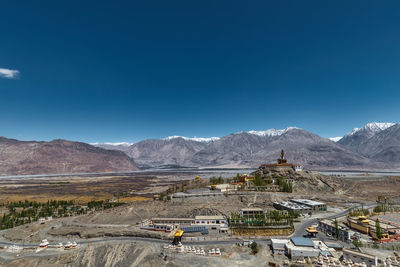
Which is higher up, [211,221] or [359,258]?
[211,221]

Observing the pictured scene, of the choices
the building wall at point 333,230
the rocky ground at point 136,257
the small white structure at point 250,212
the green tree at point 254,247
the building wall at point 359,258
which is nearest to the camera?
the building wall at point 359,258

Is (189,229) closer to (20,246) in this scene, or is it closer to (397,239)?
(20,246)

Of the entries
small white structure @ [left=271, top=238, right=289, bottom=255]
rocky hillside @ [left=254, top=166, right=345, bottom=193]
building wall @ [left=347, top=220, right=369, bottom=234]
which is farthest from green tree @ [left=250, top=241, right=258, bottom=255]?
rocky hillside @ [left=254, top=166, right=345, bottom=193]

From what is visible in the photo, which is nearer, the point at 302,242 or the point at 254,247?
the point at 302,242

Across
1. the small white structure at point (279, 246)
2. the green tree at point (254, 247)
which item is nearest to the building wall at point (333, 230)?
the small white structure at point (279, 246)

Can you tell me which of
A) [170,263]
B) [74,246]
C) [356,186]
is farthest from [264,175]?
Answer: [74,246]

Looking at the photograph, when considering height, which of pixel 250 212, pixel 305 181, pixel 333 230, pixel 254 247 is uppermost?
pixel 305 181

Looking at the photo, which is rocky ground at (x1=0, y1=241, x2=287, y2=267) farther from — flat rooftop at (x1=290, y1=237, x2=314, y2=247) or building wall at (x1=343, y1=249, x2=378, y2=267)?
building wall at (x1=343, y1=249, x2=378, y2=267)

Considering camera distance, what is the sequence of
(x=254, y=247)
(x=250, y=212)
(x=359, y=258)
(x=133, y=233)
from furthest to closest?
(x=250, y=212)
(x=133, y=233)
(x=254, y=247)
(x=359, y=258)

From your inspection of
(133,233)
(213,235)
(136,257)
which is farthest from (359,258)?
(133,233)

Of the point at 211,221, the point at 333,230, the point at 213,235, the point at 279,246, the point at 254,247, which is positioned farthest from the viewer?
the point at 211,221

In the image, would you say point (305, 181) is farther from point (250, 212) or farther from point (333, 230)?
point (333, 230)

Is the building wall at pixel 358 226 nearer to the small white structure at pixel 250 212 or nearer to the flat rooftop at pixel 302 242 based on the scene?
the flat rooftop at pixel 302 242

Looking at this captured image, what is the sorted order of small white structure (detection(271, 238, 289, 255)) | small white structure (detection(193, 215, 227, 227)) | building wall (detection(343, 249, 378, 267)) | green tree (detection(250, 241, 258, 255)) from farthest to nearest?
small white structure (detection(193, 215, 227, 227)) < green tree (detection(250, 241, 258, 255)) < small white structure (detection(271, 238, 289, 255)) < building wall (detection(343, 249, 378, 267))
